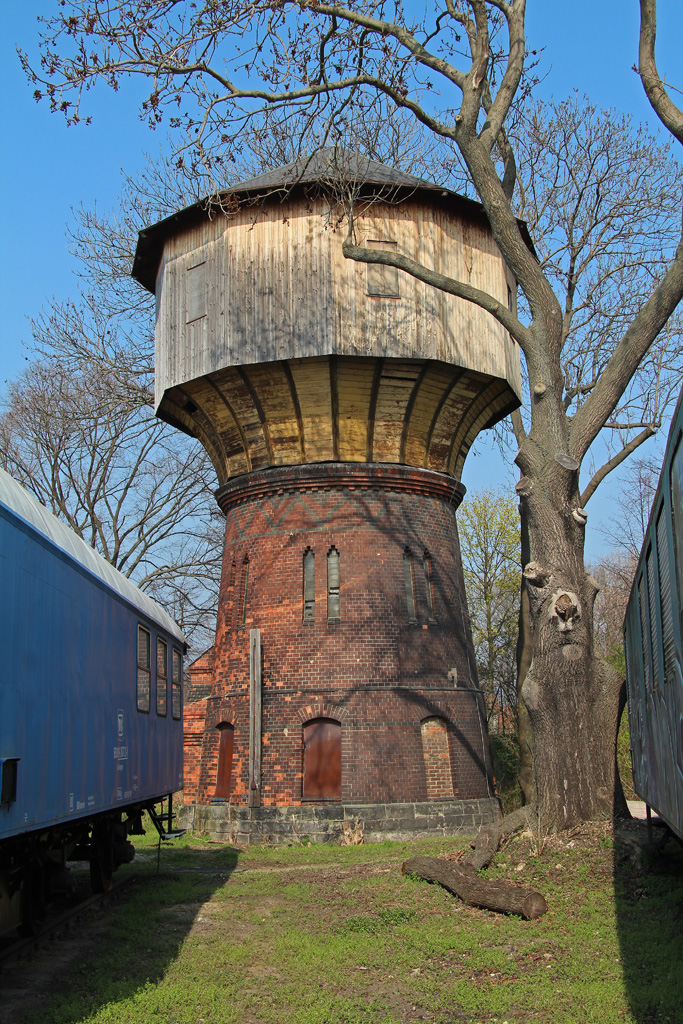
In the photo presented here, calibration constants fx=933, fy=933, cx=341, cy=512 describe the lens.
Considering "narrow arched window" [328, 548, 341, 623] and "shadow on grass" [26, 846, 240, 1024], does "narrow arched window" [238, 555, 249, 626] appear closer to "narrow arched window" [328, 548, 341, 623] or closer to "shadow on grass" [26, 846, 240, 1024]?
"narrow arched window" [328, 548, 341, 623]

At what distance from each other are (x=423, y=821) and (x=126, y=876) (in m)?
5.17

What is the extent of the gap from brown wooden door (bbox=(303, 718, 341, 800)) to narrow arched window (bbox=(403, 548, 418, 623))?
2301 millimetres

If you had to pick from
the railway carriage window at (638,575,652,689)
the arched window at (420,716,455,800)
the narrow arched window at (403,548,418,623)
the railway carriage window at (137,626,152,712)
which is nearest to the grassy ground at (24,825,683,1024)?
the railway carriage window at (638,575,652,689)

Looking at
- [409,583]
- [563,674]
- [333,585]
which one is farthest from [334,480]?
[563,674]

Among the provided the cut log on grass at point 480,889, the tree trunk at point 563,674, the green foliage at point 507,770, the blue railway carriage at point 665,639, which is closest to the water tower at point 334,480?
the green foliage at point 507,770

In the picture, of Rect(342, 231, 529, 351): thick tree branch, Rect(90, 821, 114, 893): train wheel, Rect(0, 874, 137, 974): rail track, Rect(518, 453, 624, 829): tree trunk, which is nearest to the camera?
Rect(0, 874, 137, 974): rail track

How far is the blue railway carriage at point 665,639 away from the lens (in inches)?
180

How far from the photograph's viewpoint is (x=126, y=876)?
1182 centimetres

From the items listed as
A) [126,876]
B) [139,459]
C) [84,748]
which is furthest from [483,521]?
[84,748]

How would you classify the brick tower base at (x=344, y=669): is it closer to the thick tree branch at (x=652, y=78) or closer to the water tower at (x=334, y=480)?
the water tower at (x=334, y=480)

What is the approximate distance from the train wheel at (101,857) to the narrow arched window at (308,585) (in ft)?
20.7

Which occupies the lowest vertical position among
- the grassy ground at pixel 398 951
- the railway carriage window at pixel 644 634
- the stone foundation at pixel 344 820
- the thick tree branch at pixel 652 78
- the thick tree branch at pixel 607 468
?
the grassy ground at pixel 398 951

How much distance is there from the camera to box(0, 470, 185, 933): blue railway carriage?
5875mm

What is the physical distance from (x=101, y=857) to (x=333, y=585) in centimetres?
695
